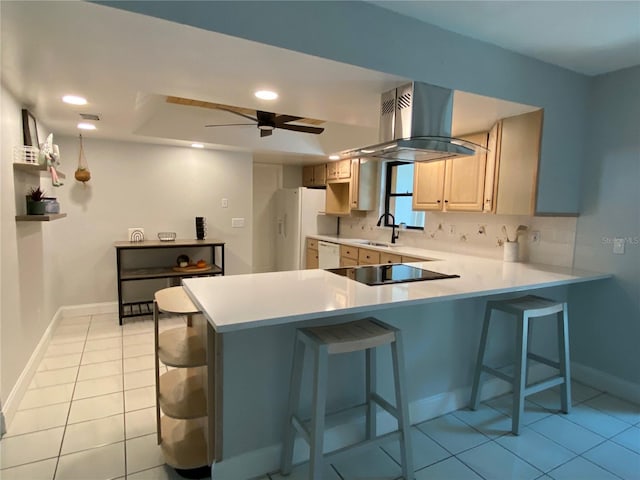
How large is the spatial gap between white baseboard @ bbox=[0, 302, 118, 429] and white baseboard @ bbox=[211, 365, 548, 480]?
56.2 inches

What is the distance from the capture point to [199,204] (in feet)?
15.3

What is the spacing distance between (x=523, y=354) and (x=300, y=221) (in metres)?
3.82

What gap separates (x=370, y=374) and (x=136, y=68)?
200 cm

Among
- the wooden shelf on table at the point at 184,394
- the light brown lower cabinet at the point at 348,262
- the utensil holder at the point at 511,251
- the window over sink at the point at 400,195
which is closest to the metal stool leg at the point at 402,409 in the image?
the wooden shelf on table at the point at 184,394

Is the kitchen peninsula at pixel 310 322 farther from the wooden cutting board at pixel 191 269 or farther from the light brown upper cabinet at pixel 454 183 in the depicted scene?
the wooden cutting board at pixel 191 269

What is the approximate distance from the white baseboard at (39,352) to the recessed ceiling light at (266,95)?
2332 millimetres

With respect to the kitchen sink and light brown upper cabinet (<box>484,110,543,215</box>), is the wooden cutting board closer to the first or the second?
the kitchen sink

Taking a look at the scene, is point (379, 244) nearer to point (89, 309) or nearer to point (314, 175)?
point (314, 175)

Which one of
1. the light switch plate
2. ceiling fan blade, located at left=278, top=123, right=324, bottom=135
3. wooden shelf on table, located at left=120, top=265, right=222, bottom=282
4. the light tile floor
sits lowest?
the light tile floor

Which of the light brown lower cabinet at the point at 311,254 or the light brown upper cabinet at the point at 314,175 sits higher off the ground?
the light brown upper cabinet at the point at 314,175

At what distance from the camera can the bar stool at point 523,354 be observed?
2.11 meters

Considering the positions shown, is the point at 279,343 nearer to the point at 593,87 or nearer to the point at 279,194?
the point at 593,87

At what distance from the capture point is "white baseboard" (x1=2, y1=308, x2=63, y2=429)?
6.98 feet

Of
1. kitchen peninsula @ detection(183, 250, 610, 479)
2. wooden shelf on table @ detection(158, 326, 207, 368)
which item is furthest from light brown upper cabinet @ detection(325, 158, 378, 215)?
wooden shelf on table @ detection(158, 326, 207, 368)
